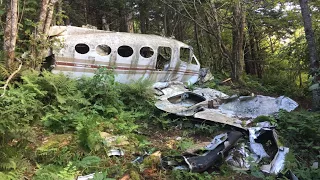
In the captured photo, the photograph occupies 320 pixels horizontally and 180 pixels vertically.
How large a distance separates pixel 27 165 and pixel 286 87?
12.1m

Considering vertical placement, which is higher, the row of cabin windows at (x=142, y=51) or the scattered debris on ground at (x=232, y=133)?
the row of cabin windows at (x=142, y=51)

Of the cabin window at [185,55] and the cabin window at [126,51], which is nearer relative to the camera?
the cabin window at [126,51]

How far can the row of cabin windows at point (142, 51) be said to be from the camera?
977 centimetres

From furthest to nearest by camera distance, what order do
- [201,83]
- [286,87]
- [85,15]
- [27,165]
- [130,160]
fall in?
[85,15] → [286,87] → [201,83] → [130,160] → [27,165]

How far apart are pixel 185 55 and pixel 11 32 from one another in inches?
280

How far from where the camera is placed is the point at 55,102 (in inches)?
255

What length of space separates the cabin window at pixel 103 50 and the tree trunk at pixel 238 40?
5.91 metres

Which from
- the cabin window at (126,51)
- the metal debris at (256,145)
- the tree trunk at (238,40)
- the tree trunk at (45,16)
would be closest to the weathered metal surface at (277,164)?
the metal debris at (256,145)

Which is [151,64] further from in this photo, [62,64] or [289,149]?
[289,149]

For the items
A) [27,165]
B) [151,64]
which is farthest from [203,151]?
[151,64]

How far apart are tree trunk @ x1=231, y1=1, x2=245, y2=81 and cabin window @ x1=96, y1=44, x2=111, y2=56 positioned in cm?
591

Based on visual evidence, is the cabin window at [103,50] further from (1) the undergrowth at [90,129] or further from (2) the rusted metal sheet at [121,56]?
(1) the undergrowth at [90,129]

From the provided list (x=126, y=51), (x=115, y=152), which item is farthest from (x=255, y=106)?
(x=126, y=51)

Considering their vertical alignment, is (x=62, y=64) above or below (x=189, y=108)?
above
